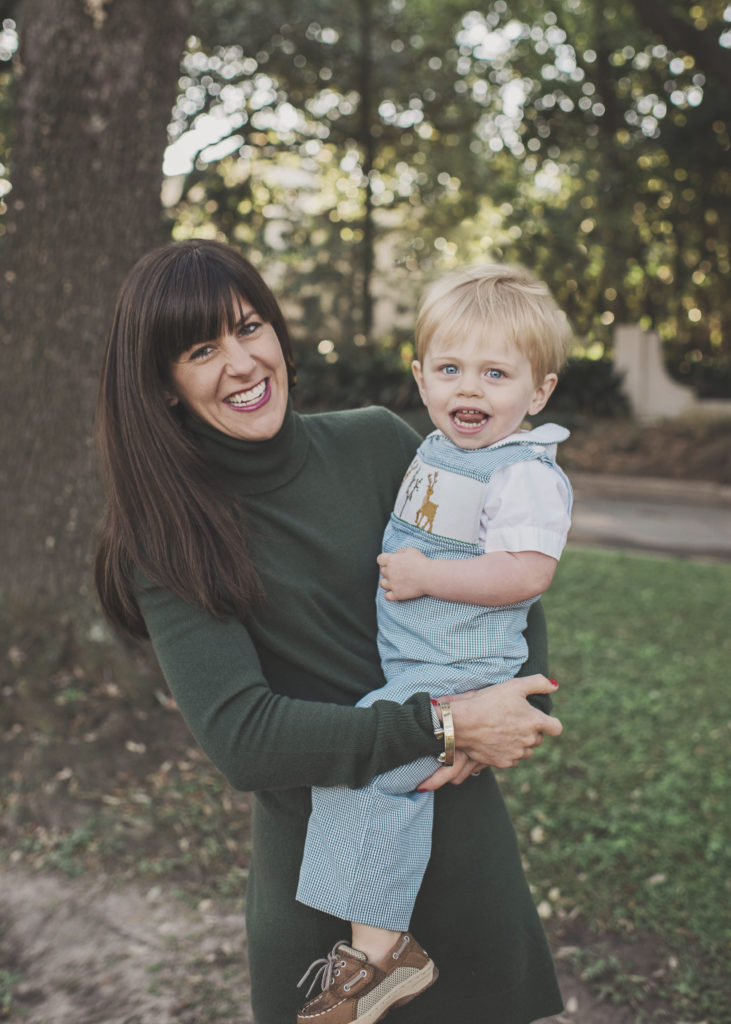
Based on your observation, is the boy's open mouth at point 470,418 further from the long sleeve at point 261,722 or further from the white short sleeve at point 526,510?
the long sleeve at point 261,722

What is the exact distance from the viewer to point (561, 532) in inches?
67.6

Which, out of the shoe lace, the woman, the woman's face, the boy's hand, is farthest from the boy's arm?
the shoe lace

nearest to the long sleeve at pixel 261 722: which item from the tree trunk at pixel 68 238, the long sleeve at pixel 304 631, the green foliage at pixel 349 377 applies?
the long sleeve at pixel 304 631

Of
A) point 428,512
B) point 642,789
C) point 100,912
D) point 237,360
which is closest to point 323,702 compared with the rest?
point 428,512

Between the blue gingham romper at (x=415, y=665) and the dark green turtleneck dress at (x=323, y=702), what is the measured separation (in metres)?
0.07

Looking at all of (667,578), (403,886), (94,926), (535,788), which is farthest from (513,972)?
(667,578)

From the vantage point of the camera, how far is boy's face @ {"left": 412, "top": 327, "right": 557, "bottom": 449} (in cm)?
180

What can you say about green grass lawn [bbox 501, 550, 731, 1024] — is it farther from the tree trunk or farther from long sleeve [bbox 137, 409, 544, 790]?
the tree trunk

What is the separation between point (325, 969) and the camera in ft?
5.41

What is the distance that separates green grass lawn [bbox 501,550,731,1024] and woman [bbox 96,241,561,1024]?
4.93ft

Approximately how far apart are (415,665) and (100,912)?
2.18m

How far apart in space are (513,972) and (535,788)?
245 cm

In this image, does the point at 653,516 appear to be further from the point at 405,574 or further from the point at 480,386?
the point at 405,574

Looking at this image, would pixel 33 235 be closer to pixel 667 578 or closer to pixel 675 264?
pixel 667 578
